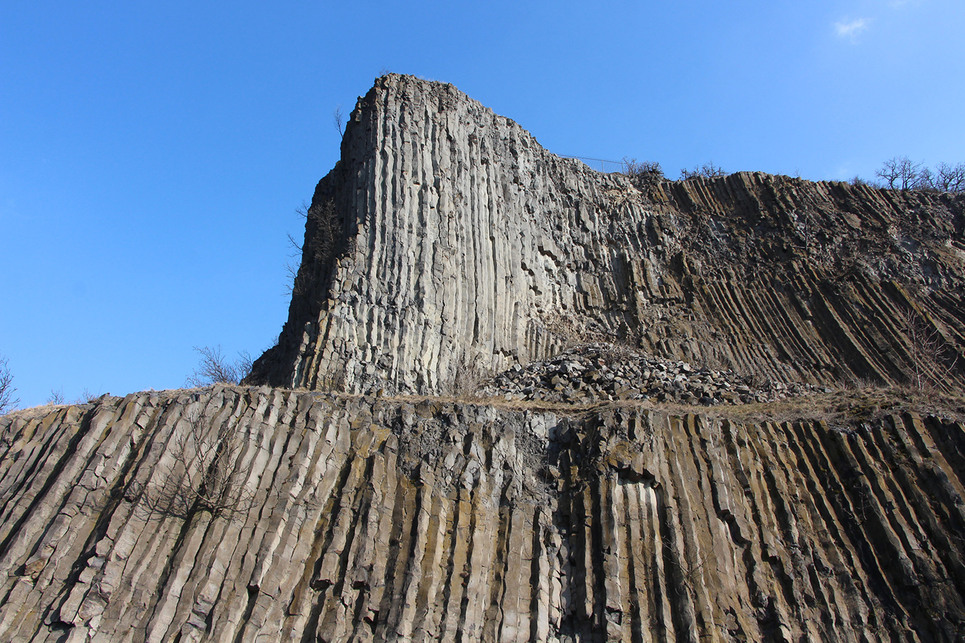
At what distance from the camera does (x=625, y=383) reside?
1675 cm

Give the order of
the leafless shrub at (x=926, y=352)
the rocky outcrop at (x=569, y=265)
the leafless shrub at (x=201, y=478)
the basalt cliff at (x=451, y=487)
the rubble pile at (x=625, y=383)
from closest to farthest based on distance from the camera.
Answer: the basalt cliff at (x=451, y=487)
the leafless shrub at (x=201, y=478)
the rubble pile at (x=625, y=383)
the rocky outcrop at (x=569, y=265)
the leafless shrub at (x=926, y=352)

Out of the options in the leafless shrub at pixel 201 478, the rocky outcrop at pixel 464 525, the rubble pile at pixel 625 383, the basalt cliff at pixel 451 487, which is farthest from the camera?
the rubble pile at pixel 625 383

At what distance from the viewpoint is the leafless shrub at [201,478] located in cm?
1046

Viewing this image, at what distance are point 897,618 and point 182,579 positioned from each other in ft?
34.9

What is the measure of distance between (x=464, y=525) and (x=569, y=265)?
13588mm

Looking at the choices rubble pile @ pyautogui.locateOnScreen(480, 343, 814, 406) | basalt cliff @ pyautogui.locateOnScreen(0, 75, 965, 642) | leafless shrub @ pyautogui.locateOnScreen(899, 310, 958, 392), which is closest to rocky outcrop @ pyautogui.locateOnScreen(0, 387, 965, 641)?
basalt cliff @ pyautogui.locateOnScreen(0, 75, 965, 642)

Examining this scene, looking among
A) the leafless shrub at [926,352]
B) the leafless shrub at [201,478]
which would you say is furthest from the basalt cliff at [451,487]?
the leafless shrub at [926,352]

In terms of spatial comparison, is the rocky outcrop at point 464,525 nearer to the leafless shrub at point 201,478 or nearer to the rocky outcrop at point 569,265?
the leafless shrub at point 201,478

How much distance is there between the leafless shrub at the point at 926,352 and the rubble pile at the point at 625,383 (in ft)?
12.2

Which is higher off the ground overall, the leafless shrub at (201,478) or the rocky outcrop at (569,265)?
the rocky outcrop at (569,265)

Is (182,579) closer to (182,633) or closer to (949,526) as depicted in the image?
(182,633)

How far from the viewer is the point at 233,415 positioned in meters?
11.9

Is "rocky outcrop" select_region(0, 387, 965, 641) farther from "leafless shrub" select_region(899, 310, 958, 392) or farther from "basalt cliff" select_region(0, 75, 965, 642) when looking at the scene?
"leafless shrub" select_region(899, 310, 958, 392)

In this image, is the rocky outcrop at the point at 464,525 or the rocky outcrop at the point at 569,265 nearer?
the rocky outcrop at the point at 464,525
